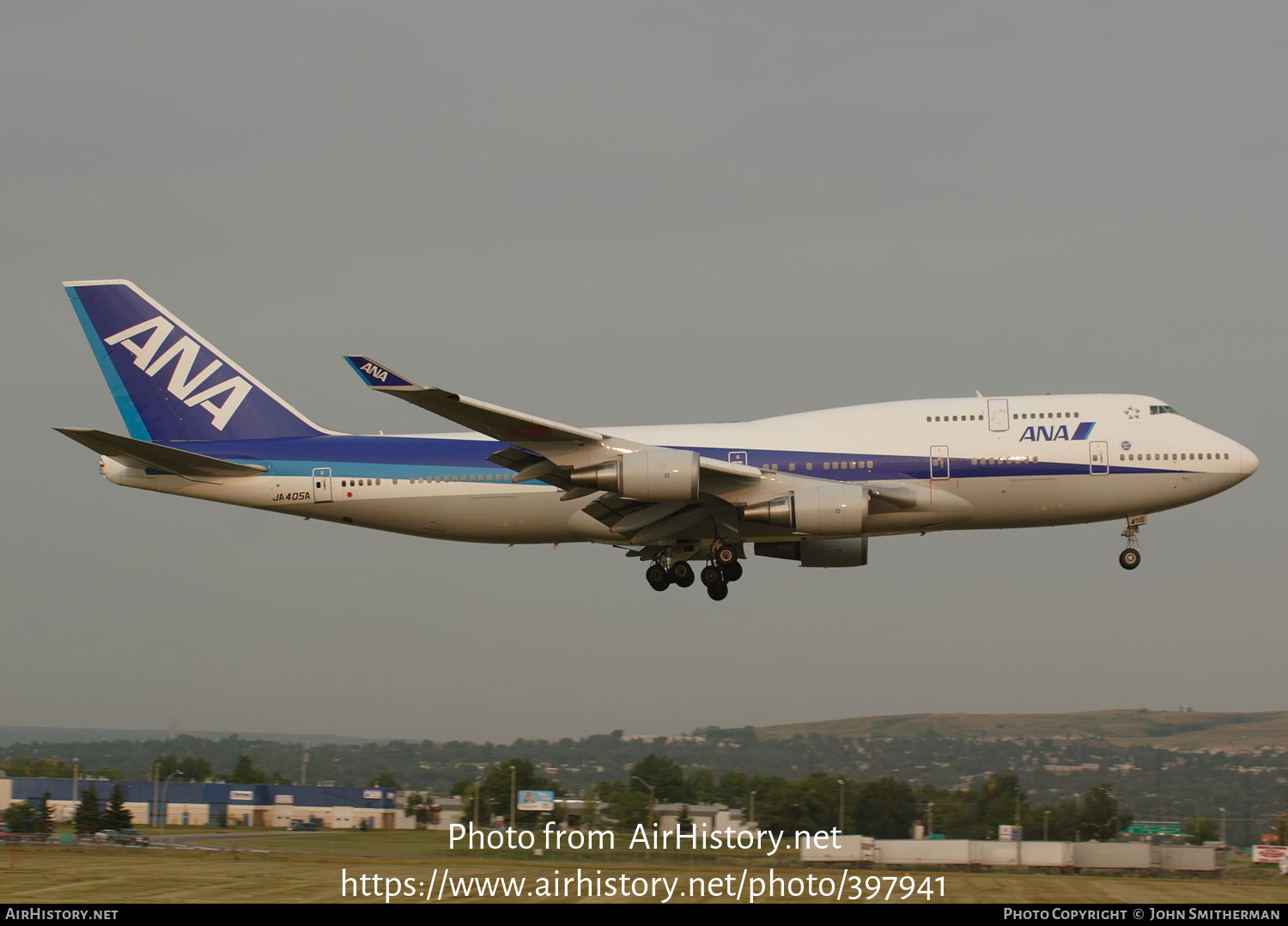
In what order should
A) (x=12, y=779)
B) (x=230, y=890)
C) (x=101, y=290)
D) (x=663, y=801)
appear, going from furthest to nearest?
(x=12, y=779) → (x=663, y=801) → (x=101, y=290) → (x=230, y=890)

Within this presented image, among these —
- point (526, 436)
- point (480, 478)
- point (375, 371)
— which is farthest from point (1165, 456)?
point (375, 371)

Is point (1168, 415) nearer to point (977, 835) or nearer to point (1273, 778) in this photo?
point (977, 835)

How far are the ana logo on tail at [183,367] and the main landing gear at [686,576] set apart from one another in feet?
43.2

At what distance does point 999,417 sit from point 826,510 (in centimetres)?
536

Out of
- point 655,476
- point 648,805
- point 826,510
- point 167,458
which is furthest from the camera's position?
point 648,805

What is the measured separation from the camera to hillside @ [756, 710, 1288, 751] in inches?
2035

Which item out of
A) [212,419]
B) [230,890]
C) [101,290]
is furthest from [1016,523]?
[101,290]

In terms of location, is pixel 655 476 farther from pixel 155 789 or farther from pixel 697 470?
pixel 155 789

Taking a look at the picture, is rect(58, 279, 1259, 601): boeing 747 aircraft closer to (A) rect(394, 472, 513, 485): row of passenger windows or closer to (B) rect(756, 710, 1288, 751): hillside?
(A) rect(394, 472, 513, 485): row of passenger windows

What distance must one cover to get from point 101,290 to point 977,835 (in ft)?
104

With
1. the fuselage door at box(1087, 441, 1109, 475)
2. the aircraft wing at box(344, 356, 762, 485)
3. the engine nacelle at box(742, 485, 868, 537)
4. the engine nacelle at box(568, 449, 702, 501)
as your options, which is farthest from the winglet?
the fuselage door at box(1087, 441, 1109, 475)

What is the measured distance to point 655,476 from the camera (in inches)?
1204

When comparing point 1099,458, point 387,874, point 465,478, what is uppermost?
point 1099,458

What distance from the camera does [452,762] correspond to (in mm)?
48406
